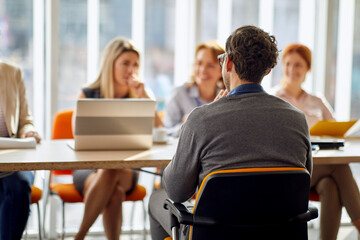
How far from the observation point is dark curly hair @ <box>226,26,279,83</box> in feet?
5.50

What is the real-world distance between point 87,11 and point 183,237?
243 centimetres

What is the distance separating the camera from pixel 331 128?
2795 mm

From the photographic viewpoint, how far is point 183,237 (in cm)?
178

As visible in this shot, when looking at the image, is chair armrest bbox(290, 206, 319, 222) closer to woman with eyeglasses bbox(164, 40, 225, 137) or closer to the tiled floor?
woman with eyeglasses bbox(164, 40, 225, 137)

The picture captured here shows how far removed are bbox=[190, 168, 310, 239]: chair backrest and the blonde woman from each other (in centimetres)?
110

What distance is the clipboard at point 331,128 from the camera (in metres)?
2.77

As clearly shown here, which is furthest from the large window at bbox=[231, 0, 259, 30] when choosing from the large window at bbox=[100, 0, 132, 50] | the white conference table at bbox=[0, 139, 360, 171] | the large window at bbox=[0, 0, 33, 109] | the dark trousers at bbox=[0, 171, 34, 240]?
the dark trousers at bbox=[0, 171, 34, 240]

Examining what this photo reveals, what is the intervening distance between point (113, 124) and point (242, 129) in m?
0.88

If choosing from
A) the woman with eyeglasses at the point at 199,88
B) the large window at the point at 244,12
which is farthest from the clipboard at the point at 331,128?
the large window at the point at 244,12

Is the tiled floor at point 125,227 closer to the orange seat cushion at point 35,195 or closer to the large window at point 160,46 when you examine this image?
the large window at point 160,46

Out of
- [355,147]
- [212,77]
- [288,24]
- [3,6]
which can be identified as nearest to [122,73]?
[212,77]

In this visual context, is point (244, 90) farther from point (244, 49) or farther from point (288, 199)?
point (288, 199)

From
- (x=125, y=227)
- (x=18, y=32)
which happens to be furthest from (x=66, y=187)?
(x=18, y=32)

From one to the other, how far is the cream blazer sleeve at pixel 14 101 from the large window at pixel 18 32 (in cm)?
75
